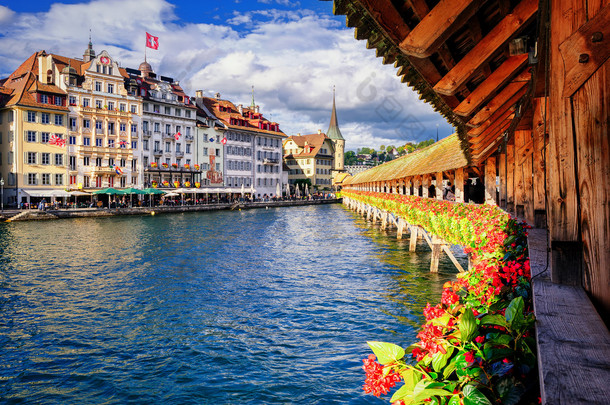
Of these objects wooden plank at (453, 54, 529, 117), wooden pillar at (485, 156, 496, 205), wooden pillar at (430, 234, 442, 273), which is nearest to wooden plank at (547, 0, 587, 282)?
wooden plank at (453, 54, 529, 117)

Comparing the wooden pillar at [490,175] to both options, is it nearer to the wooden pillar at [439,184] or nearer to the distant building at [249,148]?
the wooden pillar at [439,184]

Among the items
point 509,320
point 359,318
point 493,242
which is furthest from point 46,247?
Answer: point 509,320

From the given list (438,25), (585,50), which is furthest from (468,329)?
(438,25)

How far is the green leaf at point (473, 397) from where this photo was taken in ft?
6.40

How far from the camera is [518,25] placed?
379 centimetres

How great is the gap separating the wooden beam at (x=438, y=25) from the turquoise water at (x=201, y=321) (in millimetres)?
5341

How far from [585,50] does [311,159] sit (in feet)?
293

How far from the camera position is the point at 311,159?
91125mm

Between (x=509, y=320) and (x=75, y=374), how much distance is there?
7.62 m

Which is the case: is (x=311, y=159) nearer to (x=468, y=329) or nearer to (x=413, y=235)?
(x=413, y=235)

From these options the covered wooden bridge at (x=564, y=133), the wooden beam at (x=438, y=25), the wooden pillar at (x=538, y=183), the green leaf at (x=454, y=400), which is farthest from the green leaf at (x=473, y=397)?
the wooden pillar at (x=538, y=183)

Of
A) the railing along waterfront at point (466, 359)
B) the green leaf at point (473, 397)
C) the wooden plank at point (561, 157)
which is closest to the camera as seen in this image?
the green leaf at point (473, 397)

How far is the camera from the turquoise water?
23.2 feet

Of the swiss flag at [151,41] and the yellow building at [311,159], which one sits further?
the yellow building at [311,159]
